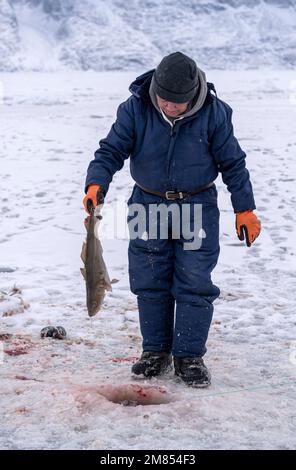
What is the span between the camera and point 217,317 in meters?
5.02

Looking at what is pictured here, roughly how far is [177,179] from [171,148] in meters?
0.17

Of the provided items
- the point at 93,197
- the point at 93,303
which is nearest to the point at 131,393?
the point at 93,303

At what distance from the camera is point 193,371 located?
3762mm

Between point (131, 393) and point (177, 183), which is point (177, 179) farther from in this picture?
point (131, 393)

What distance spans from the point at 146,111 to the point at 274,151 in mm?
10762

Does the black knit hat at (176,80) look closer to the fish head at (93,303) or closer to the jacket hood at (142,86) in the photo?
the jacket hood at (142,86)

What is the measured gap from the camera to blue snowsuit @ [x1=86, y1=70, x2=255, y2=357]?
12.2 ft

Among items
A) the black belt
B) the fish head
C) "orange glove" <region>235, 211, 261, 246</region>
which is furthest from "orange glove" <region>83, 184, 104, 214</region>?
"orange glove" <region>235, 211, 261, 246</region>

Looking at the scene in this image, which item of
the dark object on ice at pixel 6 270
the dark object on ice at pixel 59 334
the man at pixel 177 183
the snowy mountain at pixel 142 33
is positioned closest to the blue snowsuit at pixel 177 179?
the man at pixel 177 183

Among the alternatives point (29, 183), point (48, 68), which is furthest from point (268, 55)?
point (29, 183)

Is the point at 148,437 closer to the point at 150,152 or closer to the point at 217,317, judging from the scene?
the point at 150,152

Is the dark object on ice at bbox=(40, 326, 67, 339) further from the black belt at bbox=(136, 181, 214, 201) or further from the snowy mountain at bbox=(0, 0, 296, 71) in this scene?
the snowy mountain at bbox=(0, 0, 296, 71)

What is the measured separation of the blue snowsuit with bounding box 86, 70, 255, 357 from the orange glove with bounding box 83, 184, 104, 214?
0.05 metres

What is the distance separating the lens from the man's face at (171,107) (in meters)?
3.60
